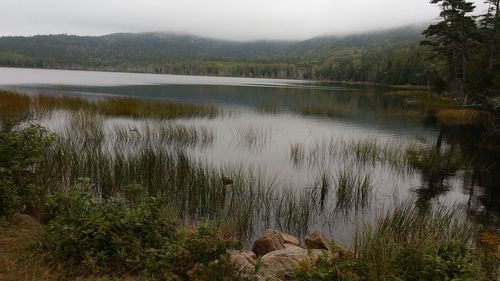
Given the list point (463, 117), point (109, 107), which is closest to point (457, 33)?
point (463, 117)

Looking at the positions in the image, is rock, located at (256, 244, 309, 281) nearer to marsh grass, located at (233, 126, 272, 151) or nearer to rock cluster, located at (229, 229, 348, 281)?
rock cluster, located at (229, 229, 348, 281)

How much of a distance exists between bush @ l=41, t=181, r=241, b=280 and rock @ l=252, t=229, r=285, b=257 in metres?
2.18

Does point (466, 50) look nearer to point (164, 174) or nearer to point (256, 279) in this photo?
point (164, 174)

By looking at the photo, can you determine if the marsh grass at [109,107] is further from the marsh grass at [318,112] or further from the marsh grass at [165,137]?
the marsh grass at [318,112]

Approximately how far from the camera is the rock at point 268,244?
738 centimetres

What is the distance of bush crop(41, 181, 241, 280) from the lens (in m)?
5.17

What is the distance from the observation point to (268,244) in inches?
292

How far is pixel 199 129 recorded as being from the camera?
2294 centimetres

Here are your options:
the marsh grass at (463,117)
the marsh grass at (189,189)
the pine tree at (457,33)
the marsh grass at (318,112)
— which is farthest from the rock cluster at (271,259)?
the pine tree at (457,33)

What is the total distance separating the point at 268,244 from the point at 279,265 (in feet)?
4.88

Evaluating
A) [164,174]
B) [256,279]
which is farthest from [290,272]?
[164,174]

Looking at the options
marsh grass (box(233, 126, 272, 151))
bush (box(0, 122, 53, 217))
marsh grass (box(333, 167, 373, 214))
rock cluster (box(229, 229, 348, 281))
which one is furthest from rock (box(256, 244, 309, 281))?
marsh grass (box(233, 126, 272, 151))

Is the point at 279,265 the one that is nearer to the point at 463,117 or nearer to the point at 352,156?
the point at 352,156

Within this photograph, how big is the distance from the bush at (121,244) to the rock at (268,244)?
218 centimetres
